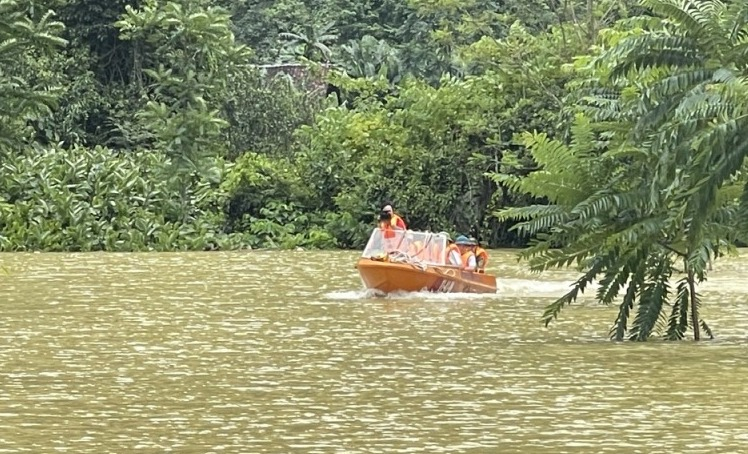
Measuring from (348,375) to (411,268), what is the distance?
10969 millimetres

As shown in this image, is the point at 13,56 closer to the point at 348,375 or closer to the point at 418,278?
the point at 418,278

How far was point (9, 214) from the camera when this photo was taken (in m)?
39.3

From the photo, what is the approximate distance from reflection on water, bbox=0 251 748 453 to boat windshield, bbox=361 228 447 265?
0.83 m

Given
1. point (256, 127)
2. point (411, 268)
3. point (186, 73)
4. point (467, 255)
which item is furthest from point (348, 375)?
point (256, 127)

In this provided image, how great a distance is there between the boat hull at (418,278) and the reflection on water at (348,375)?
24 cm

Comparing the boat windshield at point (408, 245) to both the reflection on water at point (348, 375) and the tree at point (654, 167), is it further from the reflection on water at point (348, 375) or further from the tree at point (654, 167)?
the tree at point (654, 167)

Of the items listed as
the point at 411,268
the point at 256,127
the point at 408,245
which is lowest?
the point at 411,268

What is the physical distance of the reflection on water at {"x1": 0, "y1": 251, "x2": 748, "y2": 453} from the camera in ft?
39.5

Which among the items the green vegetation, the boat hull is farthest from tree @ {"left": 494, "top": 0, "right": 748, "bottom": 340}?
the green vegetation

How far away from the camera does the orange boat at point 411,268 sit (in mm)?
26531

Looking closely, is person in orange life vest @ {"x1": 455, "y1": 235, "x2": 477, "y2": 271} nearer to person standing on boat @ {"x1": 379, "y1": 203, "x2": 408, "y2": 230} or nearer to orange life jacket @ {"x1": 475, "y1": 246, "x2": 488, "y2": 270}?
orange life jacket @ {"x1": 475, "y1": 246, "x2": 488, "y2": 270}

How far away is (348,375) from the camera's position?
52.2 feet

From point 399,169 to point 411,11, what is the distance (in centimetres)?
1668

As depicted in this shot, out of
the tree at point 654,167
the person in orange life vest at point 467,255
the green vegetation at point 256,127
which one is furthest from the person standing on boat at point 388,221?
the tree at point 654,167
